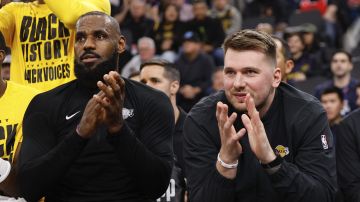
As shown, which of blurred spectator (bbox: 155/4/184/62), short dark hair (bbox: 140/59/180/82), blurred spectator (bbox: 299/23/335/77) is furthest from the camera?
blurred spectator (bbox: 155/4/184/62)

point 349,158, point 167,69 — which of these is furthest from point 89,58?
point 167,69

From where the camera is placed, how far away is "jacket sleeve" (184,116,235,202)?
4.04 meters

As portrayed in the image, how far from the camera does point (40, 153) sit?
4.28m

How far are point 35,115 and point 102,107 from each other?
58 cm

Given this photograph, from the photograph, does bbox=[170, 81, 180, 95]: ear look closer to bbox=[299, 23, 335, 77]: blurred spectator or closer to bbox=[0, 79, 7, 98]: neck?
bbox=[0, 79, 7, 98]: neck

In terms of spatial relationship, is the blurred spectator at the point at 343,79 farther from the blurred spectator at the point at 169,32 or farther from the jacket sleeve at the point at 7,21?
the jacket sleeve at the point at 7,21

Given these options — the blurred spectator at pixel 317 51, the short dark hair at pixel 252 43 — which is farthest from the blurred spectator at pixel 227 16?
the short dark hair at pixel 252 43

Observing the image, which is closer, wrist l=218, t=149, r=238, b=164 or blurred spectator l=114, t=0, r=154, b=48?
wrist l=218, t=149, r=238, b=164

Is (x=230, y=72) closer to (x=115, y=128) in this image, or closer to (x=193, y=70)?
(x=115, y=128)

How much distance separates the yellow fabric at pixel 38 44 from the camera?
539 cm

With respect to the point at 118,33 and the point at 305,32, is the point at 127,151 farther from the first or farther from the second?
the point at 305,32

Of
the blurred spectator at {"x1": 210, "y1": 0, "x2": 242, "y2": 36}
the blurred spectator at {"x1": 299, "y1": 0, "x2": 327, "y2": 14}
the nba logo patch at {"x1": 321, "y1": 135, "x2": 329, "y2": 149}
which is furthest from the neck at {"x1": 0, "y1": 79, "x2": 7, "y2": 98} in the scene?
the blurred spectator at {"x1": 299, "y1": 0, "x2": 327, "y2": 14}

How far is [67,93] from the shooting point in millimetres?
4512

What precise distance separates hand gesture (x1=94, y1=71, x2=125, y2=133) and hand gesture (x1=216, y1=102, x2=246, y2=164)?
49 centimetres
